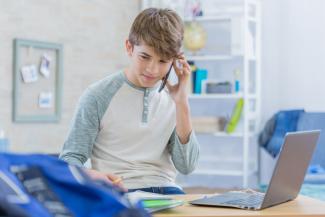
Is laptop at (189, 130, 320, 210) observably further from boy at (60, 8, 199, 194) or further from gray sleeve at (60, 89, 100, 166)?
gray sleeve at (60, 89, 100, 166)

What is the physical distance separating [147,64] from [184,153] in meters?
0.32

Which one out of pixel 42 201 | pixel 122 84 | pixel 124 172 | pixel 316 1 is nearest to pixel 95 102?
pixel 122 84

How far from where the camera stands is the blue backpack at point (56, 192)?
795mm

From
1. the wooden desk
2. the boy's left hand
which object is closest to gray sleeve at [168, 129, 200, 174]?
the boy's left hand

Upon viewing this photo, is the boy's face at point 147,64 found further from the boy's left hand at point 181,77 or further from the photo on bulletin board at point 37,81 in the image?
the photo on bulletin board at point 37,81

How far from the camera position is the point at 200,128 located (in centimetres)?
501

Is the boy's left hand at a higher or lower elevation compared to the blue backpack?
higher

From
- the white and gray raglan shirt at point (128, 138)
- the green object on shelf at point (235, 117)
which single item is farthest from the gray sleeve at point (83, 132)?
the green object on shelf at point (235, 117)

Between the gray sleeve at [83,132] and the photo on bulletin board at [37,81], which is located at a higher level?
the photo on bulletin board at [37,81]

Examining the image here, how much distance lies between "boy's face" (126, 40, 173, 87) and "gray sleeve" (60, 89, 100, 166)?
0.59 feet

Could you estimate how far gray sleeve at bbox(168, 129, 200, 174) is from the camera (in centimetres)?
195

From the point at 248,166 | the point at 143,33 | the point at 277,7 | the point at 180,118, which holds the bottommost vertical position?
the point at 248,166

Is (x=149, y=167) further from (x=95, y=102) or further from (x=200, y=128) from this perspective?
(x=200, y=128)

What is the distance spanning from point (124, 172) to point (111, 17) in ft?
10.4
